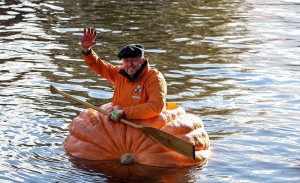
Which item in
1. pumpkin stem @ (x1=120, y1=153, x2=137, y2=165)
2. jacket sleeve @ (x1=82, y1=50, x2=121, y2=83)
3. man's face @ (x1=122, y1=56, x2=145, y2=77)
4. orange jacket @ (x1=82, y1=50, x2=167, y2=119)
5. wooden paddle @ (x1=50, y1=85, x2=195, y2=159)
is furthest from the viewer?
jacket sleeve @ (x1=82, y1=50, x2=121, y2=83)

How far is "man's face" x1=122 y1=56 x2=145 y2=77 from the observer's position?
30.9 ft

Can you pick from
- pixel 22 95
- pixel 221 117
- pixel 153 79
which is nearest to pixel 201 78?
pixel 221 117

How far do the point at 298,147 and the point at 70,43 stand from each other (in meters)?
8.17

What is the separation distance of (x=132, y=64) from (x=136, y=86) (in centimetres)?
28

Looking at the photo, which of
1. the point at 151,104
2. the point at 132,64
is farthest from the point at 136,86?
the point at 151,104

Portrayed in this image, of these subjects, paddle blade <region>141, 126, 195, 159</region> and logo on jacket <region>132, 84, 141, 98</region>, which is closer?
paddle blade <region>141, 126, 195, 159</region>

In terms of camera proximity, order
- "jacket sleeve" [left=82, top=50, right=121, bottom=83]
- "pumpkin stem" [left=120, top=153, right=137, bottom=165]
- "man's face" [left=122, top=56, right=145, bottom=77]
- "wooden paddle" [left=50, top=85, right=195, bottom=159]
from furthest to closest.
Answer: "jacket sleeve" [left=82, top=50, right=121, bottom=83], "man's face" [left=122, top=56, right=145, bottom=77], "pumpkin stem" [left=120, top=153, right=137, bottom=165], "wooden paddle" [left=50, top=85, right=195, bottom=159]

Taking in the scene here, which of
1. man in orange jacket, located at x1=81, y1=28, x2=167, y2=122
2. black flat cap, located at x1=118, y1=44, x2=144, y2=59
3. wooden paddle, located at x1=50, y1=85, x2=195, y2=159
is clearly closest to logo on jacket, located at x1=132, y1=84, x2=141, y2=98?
man in orange jacket, located at x1=81, y1=28, x2=167, y2=122

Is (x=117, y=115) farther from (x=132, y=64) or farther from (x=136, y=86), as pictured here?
(x=132, y=64)

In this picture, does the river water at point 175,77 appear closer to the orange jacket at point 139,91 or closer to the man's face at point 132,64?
the orange jacket at point 139,91

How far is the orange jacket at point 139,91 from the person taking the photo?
30.4 feet

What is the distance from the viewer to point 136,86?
9.49m

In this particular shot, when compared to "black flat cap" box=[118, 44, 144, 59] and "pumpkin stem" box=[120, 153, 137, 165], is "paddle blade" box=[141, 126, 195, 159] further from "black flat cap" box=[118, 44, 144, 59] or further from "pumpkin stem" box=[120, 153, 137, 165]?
"black flat cap" box=[118, 44, 144, 59]

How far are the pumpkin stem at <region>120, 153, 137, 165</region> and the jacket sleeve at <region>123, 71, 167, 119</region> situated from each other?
47 cm
